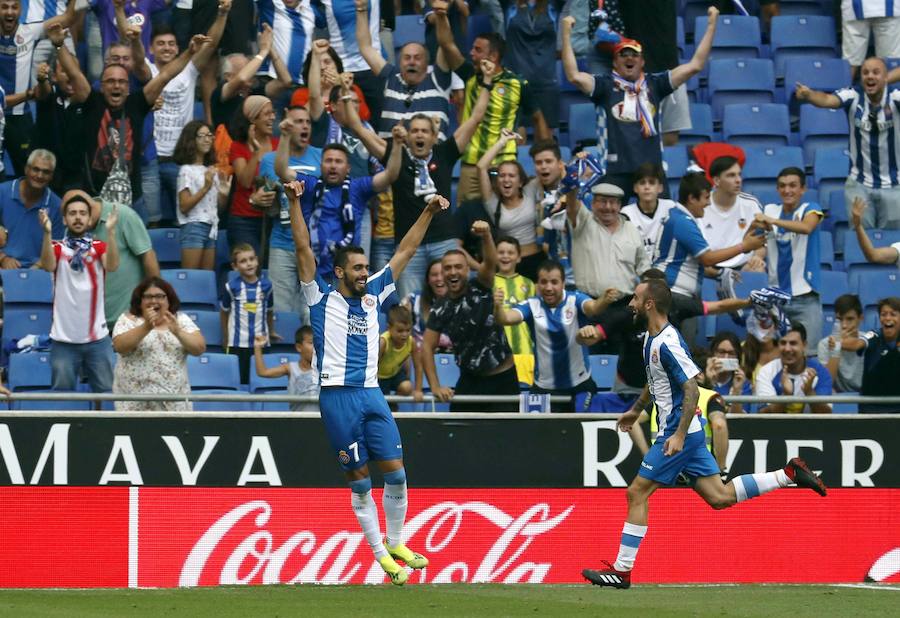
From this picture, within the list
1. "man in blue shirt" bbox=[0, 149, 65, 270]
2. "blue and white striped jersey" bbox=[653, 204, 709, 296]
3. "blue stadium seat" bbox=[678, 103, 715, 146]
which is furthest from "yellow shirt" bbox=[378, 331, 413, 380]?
"blue stadium seat" bbox=[678, 103, 715, 146]

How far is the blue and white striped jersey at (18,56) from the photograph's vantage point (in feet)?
49.9

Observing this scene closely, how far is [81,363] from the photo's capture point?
1271 centimetres

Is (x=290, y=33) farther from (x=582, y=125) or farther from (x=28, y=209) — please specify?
(x=28, y=209)

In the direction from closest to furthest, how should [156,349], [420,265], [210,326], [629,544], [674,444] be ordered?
[674,444]
[629,544]
[156,349]
[210,326]
[420,265]

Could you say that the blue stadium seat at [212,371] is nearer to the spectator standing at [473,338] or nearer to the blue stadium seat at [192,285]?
the blue stadium seat at [192,285]

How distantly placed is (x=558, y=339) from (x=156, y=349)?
3111mm

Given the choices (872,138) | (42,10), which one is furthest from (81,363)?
(872,138)

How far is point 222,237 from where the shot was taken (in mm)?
15094

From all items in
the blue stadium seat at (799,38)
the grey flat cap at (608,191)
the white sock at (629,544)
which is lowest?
the white sock at (629,544)

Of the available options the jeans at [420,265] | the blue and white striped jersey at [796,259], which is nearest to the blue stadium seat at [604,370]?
the jeans at [420,265]

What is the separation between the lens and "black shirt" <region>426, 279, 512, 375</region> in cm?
1242

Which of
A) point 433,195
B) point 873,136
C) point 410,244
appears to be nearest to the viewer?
point 410,244

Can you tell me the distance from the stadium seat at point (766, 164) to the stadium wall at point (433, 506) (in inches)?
202

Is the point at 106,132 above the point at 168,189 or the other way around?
above
